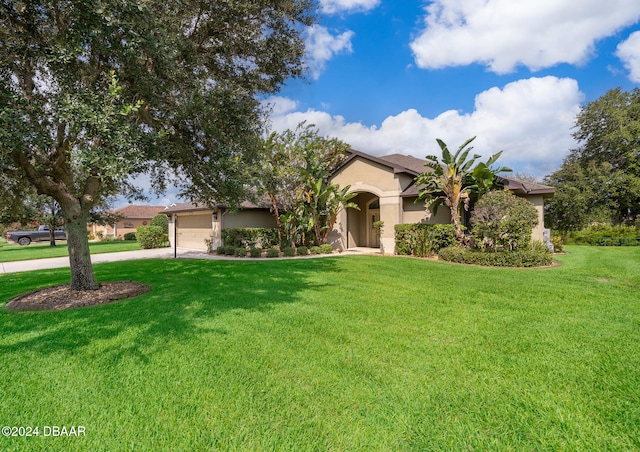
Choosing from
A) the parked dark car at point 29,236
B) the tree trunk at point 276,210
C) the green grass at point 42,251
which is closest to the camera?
the tree trunk at point 276,210

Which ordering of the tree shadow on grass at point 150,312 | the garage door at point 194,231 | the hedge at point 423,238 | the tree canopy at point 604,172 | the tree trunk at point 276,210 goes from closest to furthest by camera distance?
the tree shadow on grass at point 150,312 → the hedge at point 423,238 → the tree trunk at point 276,210 → the garage door at point 194,231 → the tree canopy at point 604,172

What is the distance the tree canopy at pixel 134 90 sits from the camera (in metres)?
4.86

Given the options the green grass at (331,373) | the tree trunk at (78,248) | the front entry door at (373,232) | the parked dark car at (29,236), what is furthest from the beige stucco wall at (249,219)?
the parked dark car at (29,236)

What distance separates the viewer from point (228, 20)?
754 centimetres

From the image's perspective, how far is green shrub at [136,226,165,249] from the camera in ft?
72.6

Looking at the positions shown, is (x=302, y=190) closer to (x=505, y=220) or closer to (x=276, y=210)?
(x=276, y=210)

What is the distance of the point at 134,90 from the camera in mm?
6336

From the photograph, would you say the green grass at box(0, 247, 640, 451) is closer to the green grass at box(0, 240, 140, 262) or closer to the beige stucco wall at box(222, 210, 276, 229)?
the beige stucco wall at box(222, 210, 276, 229)

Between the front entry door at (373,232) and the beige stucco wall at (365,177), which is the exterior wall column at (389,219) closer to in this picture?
the beige stucco wall at (365,177)

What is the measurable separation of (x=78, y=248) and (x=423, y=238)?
42.5 ft

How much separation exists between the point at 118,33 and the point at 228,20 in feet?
10.1

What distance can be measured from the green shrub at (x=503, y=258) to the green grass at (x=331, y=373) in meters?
4.36

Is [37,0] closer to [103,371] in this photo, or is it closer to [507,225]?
[103,371]

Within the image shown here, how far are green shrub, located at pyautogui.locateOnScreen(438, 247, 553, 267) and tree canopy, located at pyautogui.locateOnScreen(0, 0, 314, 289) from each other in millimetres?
9325
